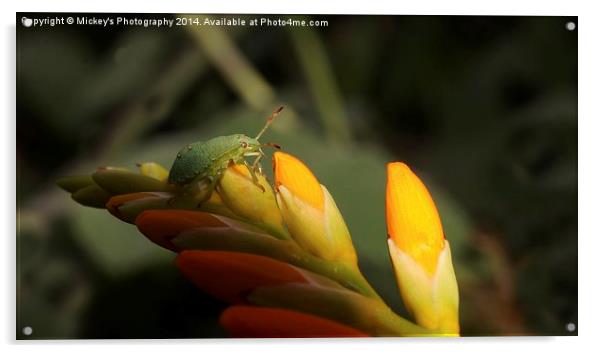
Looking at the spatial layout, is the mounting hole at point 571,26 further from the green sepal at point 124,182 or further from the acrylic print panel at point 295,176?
the green sepal at point 124,182

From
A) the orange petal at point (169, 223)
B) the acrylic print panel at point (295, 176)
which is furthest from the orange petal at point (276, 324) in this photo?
the orange petal at point (169, 223)

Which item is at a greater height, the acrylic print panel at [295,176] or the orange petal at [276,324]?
the acrylic print panel at [295,176]

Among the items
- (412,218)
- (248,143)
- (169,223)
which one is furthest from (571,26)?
(169,223)

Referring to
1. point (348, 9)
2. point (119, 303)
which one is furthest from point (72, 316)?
point (348, 9)

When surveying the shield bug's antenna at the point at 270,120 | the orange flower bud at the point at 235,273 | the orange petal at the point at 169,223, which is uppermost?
the shield bug's antenna at the point at 270,120

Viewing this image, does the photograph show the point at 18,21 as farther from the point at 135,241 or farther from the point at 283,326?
the point at 283,326

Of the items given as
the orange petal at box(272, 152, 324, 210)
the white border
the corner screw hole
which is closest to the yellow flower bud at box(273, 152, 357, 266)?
the orange petal at box(272, 152, 324, 210)

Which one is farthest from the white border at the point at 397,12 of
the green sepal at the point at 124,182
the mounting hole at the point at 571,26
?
the green sepal at the point at 124,182

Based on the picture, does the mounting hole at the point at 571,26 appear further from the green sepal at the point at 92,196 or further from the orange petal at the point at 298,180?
the green sepal at the point at 92,196

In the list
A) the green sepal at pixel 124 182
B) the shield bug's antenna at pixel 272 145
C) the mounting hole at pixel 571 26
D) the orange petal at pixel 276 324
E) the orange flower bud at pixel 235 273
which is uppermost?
the mounting hole at pixel 571 26
